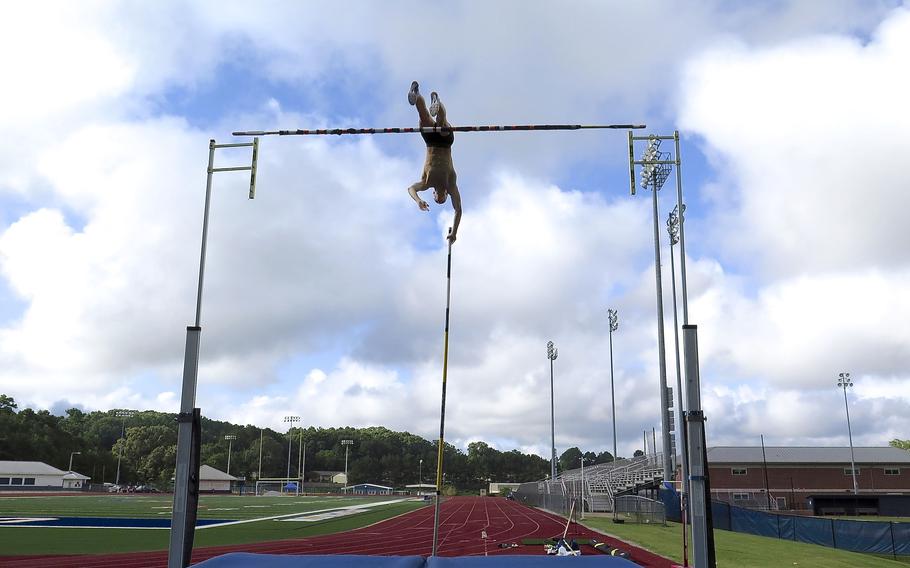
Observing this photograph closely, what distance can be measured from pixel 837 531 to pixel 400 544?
38.8 ft

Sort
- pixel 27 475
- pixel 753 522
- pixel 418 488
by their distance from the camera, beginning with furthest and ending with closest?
pixel 418 488, pixel 27 475, pixel 753 522

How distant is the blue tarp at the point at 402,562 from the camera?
4309 mm

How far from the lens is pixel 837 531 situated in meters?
18.6

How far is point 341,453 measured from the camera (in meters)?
101

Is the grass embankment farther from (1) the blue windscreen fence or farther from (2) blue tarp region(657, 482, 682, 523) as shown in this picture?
(2) blue tarp region(657, 482, 682, 523)

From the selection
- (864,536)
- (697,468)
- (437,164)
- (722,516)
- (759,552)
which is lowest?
(722,516)

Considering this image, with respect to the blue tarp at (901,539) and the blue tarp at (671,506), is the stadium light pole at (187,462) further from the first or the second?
the blue tarp at (671,506)

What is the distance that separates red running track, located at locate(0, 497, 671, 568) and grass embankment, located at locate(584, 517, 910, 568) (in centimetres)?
76

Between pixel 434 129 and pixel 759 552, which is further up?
pixel 434 129

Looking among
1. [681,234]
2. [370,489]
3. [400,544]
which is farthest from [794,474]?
[370,489]

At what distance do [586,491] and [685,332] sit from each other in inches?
1123

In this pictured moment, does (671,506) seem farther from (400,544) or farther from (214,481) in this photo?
(214,481)

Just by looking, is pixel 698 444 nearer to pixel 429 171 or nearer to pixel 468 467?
pixel 429 171

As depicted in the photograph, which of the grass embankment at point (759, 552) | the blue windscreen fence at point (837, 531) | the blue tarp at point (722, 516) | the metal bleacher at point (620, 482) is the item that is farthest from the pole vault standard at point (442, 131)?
the metal bleacher at point (620, 482)
